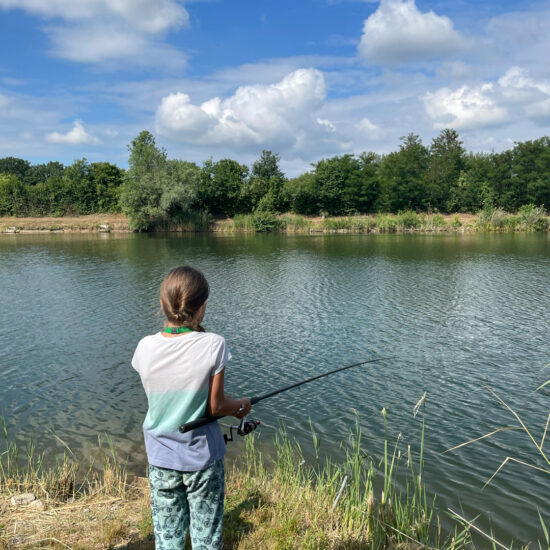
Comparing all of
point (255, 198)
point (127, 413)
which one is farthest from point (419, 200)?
point (127, 413)

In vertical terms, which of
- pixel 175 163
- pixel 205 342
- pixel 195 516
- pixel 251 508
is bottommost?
pixel 251 508

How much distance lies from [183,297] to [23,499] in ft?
→ 11.9

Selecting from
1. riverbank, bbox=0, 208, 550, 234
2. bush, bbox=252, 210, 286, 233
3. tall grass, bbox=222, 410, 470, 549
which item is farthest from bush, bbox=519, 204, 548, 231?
tall grass, bbox=222, 410, 470, 549

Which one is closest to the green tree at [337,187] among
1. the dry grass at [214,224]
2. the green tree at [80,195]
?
the dry grass at [214,224]

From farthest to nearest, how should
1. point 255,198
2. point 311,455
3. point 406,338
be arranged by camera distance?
point 255,198 → point 406,338 → point 311,455

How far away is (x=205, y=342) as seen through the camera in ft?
8.76

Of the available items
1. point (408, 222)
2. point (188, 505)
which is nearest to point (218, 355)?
point (188, 505)

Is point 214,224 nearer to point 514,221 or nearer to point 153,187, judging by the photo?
point 153,187

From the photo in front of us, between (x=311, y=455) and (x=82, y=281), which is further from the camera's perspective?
(x=82, y=281)

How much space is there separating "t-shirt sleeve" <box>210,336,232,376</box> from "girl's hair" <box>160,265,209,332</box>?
216mm

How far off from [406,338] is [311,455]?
6.58m

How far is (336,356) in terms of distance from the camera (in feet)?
36.9

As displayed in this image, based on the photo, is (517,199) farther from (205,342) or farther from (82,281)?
(205,342)

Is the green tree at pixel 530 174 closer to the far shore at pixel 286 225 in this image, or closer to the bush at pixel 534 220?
the far shore at pixel 286 225
